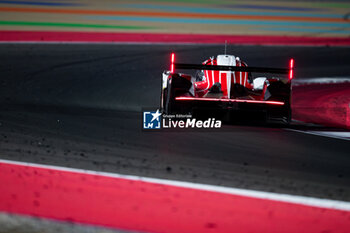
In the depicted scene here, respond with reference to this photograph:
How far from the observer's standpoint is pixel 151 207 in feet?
12.0

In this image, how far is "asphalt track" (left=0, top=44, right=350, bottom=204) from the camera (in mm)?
4496

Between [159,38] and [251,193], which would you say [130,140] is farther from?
[159,38]

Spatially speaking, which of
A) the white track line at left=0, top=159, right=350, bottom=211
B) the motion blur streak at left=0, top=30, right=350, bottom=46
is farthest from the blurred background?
the white track line at left=0, top=159, right=350, bottom=211

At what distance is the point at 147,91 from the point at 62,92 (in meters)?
1.61

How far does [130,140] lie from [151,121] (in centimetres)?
71

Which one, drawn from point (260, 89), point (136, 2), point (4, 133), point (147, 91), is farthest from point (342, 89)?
point (136, 2)

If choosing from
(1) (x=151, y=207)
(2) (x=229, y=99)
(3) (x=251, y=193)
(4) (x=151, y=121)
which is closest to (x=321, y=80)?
(2) (x=229, y=99)

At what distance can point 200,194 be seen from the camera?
3951mm

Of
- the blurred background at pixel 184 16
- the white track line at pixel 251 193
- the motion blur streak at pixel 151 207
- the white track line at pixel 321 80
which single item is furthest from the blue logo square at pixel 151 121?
the blurred background at pixel 184 16

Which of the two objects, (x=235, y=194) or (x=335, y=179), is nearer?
(x=235, y=194)

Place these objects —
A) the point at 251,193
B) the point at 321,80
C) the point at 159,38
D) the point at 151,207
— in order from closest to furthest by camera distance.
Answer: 1. the point at 151,207
2. the point at 251,193
3. the point at 321,80
4. the point at 159,38

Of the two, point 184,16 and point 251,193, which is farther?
point 184,16

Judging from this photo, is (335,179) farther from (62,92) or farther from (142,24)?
(142,24)

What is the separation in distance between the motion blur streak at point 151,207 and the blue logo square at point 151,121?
6.70ft
